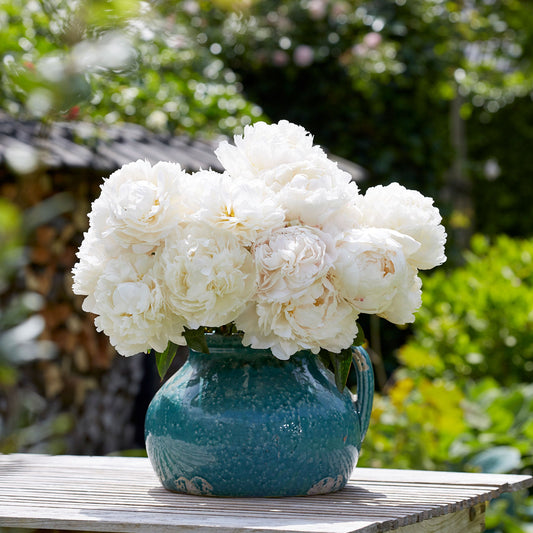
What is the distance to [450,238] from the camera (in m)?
5.95

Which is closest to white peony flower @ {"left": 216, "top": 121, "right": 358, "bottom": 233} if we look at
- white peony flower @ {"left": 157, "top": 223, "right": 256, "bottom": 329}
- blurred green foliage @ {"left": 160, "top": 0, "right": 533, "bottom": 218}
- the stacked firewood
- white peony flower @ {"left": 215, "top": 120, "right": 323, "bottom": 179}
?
white peony flower @ {"left": 215, "top": 120, "right": 323, "bottom": 179}

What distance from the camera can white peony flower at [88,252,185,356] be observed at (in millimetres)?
1312

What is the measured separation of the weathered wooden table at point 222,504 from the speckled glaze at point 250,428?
31mm

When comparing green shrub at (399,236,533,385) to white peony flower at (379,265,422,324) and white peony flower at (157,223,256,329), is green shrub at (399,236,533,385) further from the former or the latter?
white peony flower at (157,223,256,329)

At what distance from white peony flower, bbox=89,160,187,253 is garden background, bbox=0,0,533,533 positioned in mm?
133

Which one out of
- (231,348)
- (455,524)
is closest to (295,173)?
(231,348)

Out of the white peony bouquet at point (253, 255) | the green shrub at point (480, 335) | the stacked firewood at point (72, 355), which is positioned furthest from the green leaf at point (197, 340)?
the green shrub at point (480, 335)

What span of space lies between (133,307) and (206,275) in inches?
4.9

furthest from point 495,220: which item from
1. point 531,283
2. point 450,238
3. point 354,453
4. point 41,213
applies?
point 41,213

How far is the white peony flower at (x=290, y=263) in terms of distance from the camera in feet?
4.22

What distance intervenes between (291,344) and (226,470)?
23cm

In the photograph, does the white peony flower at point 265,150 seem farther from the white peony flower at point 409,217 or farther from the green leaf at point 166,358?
the green leaf at point 166,358

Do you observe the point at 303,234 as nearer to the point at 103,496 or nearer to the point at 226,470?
the point at 226,470

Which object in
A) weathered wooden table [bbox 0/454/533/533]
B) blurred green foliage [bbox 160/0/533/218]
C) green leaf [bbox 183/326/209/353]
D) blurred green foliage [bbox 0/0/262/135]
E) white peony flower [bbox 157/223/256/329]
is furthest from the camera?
blurred green foliage [bbox 160/0/533/218]
